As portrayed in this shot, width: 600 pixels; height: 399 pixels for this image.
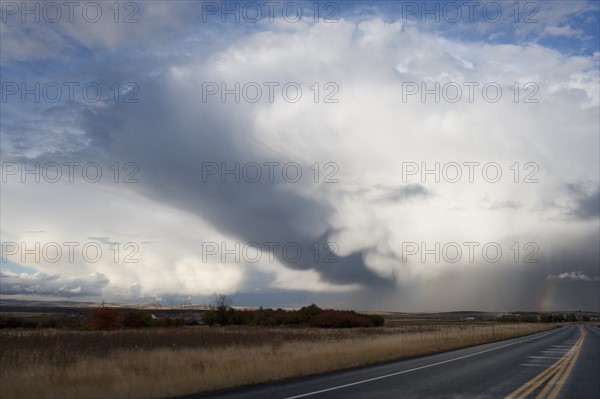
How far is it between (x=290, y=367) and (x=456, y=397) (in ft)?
26.4

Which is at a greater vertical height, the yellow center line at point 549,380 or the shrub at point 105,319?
the yellow center line at point 549,380

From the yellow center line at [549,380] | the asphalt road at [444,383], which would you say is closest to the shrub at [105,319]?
the asphalt road at [444,383]

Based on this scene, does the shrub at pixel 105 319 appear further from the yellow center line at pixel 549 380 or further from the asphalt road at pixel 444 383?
the yellow center line at pixel 549 380

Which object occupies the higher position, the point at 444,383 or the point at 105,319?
the point at 444,383

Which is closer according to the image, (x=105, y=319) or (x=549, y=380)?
(x=549, y=380)

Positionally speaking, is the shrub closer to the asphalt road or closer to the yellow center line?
the asphalt road

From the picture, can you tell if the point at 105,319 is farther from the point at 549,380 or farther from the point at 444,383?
the point at 549,380

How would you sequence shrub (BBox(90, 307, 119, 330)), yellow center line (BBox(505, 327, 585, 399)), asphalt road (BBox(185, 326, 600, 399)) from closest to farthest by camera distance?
1. yellow center line (BBox(505, 327, 585, 399))
2. asphalt road (BBox(185, 326, 600, 399))
3. shrub (BBox(90, 307, 119, 330))

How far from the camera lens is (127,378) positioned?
1550 centimetres

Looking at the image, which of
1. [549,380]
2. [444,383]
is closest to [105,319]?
[444,383]

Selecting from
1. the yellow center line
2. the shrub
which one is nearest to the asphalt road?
the yellow center line

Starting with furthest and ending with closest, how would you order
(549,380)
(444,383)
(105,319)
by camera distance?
(105,319)
(549,380)
(444,383)

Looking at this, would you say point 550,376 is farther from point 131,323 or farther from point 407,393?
point 131,323

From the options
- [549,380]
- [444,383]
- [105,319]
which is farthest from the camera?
[105,319]
